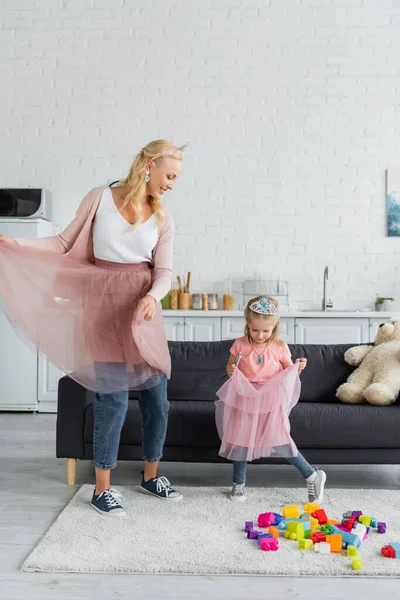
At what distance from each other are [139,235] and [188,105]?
→ 3.52 meters

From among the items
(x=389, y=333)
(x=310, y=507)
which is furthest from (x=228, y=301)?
(x=310, y=507)

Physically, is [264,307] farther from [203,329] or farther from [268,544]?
[203,329]

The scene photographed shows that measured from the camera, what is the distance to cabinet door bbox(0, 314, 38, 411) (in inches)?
221

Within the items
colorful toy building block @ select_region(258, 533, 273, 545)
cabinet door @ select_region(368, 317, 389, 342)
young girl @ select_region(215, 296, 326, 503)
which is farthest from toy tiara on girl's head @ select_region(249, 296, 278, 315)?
cabinet door @ select_region(368, 317, 389, 342)

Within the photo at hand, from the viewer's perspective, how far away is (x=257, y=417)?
117 inches

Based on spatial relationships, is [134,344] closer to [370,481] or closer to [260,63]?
[370,481]

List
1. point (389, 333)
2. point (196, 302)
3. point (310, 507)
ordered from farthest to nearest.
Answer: point (196, 302) < point (389, 333) < point (310, 507)

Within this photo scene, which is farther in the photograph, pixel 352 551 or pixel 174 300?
pixel 174 300

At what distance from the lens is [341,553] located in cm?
241

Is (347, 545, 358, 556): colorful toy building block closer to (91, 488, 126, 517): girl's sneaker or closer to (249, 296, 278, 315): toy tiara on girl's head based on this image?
(91, 488, 126, 517): girl's sneaker

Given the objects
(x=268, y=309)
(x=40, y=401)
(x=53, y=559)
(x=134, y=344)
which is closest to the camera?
(x=53, y=559)

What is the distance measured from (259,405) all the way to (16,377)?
10.3 ft

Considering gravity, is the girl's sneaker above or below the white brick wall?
below

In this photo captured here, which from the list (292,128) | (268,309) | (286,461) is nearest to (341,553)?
(286,461)
